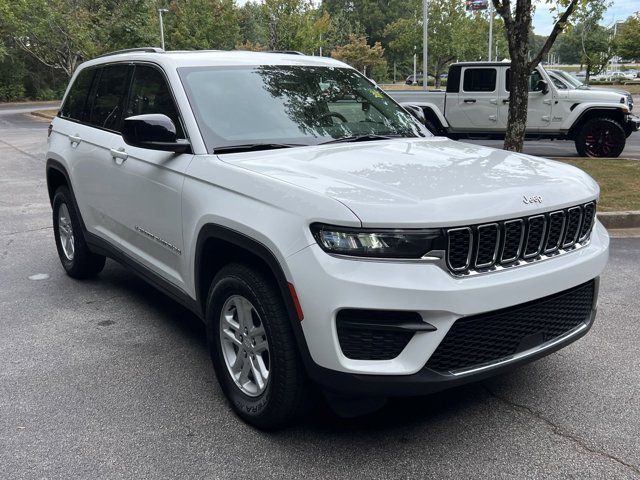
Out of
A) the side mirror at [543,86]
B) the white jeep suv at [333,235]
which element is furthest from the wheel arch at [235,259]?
the side mirror at [543,86]

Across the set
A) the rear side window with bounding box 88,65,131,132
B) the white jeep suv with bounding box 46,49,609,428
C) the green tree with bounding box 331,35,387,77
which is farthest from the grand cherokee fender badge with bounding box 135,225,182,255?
the green tree with bounding box 331,35,387,77

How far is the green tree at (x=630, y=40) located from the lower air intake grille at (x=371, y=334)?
52.5 metres

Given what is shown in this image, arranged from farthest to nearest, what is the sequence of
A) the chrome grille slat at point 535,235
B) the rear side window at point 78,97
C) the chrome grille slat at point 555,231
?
1. the rear side window at point 78,97
2. the chrome grille slat at point 555,231
3. the chrome grille slat at point 535,235

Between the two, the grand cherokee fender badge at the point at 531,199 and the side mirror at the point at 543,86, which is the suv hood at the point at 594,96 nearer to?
the side mirror at the point at 543,86

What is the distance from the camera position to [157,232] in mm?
4016

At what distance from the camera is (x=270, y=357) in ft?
9.81

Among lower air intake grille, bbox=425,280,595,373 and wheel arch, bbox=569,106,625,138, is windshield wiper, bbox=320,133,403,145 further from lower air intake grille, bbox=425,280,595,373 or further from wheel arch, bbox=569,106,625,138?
wheel arch, bbox=569,106,625,138

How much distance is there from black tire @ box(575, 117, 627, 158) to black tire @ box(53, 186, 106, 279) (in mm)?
10971

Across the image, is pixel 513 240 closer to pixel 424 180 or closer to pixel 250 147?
pixel 424 180

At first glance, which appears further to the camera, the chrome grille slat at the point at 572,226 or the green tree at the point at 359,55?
the green tree at the point at 359,55

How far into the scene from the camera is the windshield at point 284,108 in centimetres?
379

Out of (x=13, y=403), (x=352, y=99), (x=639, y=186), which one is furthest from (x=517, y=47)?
(x=13, y=403)

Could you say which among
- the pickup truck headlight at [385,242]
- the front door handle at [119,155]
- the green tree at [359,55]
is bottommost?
the pickup truck headlight at [385,242]

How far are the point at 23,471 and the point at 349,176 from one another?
2.03 metres
